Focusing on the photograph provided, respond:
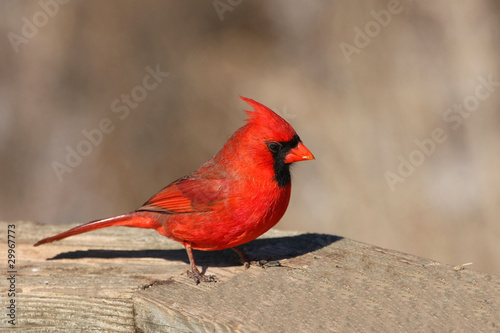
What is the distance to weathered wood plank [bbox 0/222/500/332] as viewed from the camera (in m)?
2.47

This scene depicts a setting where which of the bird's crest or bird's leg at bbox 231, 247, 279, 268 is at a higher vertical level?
the bird's crest

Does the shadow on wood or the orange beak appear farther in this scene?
the shadow on wood

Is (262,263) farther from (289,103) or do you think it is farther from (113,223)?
(289,103)

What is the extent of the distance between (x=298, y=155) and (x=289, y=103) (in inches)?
84.4

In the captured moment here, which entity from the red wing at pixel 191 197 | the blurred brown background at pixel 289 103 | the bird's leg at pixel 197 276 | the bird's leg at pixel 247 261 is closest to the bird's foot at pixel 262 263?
the bird's leg at pixel 247 261

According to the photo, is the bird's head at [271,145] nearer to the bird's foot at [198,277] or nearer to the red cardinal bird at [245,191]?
the red cardinal bird at [245,191]

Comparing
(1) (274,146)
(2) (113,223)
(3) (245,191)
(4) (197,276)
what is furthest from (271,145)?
(2) (113,223)

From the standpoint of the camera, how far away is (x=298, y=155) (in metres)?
2.95

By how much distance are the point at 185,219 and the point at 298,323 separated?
845 mm

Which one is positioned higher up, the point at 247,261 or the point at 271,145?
the point at 271,145

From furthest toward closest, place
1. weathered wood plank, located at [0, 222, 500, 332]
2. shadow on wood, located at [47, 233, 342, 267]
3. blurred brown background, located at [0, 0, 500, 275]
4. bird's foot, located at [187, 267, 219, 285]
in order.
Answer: blurred brown background, located at [0, 0, 500, 275], shadow on wood, located at [47, 233, 342, 267], bird's foot, located at [187, 267, 219, 285], weathered wood plank, located at [0, 222, 500, 332]

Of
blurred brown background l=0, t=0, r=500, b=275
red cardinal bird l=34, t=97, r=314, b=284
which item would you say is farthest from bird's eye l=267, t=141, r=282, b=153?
blurred brown background l=0, t=0, r=500, b=275

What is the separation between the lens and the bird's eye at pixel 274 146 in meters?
2.93

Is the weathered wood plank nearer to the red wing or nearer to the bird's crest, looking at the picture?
the red wing
